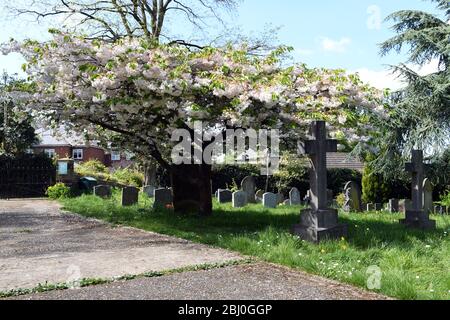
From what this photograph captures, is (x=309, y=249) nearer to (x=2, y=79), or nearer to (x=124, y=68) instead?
(x=124, y=68)

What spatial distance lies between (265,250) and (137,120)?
5.14m

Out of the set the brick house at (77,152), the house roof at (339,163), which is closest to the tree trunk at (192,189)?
the house roof at (339,163)

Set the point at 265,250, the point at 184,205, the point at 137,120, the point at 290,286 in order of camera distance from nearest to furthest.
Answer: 1. the point at 290,286
2. the point at 265,250
3. the point at 137,120
4. the point at 184,205

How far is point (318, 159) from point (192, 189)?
15.4ft

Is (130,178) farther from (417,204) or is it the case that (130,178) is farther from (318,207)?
(318,207)

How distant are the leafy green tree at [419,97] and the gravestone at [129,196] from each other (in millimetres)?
9340

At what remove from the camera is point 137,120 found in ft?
35.8

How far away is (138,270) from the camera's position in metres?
6.09

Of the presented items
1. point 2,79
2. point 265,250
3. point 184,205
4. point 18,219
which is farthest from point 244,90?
point 2,79

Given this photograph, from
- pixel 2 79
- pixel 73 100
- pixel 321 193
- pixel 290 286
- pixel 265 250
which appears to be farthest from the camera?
pixel 2 79

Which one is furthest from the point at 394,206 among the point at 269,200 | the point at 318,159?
the point at 318,159

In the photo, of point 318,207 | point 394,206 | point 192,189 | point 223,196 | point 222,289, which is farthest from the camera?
point 394,206

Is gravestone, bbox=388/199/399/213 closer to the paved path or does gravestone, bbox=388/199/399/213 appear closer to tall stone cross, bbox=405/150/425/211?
tall stone cross, bbox=405/150/425/211

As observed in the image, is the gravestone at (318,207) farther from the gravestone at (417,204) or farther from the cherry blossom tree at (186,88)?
the gravestone at (417,204)
